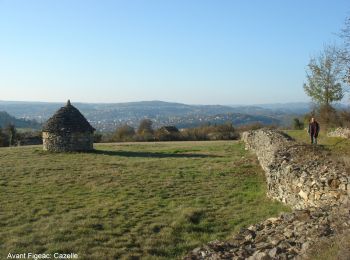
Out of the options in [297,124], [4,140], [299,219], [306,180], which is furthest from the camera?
[297,124]

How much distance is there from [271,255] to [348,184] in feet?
12.4

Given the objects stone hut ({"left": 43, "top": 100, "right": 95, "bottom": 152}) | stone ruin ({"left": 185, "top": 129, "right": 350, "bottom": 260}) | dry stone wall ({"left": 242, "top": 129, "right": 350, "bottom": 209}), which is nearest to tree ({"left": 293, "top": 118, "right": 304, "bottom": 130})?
stone hut ({"left": 43, "top": 100, "right": 95, "bottom": 152})

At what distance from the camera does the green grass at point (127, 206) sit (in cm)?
960

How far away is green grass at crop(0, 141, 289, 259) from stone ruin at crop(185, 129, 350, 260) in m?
1.10

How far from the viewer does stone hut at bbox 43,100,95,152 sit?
2886cm

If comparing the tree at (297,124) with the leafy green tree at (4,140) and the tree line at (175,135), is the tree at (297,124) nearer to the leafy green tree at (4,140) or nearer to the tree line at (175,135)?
the tree line at (175,135)

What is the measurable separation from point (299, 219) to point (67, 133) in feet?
74.9

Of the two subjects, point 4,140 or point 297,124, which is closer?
point 4,140

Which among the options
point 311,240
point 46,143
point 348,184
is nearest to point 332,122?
point 46,143

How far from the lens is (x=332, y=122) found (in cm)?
3394

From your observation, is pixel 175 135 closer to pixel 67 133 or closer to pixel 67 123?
pixel 67 123

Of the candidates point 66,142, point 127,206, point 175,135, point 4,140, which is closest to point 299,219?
point 127,206

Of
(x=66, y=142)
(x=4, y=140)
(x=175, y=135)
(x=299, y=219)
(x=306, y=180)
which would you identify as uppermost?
(x=306, y=180)

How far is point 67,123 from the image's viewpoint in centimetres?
2902
